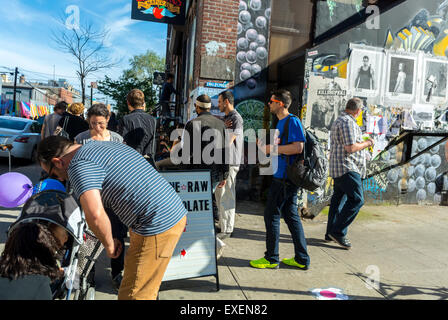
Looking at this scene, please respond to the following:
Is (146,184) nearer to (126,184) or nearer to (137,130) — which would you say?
(126,184)

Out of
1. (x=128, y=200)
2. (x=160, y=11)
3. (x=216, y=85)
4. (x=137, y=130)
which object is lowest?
(x=128, y=200)

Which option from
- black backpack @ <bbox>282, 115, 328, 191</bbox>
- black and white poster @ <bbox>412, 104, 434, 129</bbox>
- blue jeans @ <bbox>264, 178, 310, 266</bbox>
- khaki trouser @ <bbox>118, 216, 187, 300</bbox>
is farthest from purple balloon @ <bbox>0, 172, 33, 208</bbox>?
black and white poster @ <bbox>412, 104, 434, 129</bbox>

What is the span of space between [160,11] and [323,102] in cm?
510

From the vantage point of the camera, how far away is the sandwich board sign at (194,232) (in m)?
3.34

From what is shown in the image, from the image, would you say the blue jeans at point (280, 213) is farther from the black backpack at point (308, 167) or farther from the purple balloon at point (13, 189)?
the purple balloon at point (13, 189)

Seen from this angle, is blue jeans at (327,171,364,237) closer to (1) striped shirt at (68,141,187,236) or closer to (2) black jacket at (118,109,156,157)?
(2) black jacket at (118,109,156,157)

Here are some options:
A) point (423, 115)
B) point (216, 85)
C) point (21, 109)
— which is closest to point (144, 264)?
point (216, 85)

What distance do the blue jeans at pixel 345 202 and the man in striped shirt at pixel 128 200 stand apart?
3.11 m

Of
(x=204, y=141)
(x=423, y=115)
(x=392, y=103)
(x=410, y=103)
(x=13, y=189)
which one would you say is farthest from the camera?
(x=423, y=115)

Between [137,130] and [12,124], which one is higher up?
[137,130]

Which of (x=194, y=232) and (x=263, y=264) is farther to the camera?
(x=263, y=264)

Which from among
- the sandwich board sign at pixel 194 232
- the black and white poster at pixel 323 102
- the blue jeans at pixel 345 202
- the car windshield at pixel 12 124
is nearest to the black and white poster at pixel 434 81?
the black and white poster at pixel 323 102

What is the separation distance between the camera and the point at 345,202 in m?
4.84

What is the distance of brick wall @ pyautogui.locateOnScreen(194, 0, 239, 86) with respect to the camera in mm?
7102
